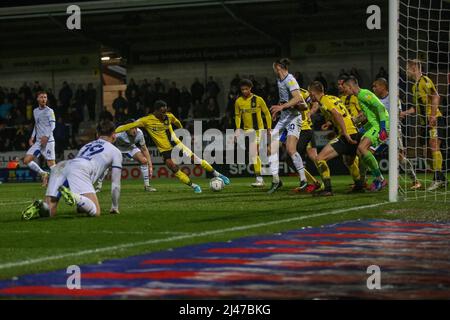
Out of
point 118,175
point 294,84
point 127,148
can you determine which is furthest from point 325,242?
point 127,148

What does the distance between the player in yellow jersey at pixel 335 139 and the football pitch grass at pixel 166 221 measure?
1.73 ft

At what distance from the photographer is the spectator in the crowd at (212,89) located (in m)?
32.0

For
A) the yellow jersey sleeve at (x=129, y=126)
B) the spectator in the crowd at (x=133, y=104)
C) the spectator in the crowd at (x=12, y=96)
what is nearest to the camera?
the yellow jersey sleeve at (x=129, y=126)

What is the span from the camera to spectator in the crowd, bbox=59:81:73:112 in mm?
34062

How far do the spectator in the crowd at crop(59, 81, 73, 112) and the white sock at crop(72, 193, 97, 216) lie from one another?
910 inches

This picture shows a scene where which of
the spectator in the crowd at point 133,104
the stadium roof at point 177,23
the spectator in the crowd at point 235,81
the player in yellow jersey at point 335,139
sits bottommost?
the player in yellow jersey at point 335,139

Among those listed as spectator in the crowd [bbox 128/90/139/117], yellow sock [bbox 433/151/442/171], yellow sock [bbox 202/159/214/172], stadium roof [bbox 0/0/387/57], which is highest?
stadium roof [bbox 0/0/387/57]

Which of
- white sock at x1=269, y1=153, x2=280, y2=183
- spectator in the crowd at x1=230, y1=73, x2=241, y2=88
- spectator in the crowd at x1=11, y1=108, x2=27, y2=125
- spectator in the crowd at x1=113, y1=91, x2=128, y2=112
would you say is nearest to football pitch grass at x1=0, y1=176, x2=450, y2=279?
white sock at x1=269, y1=153, x2=280, y2=183

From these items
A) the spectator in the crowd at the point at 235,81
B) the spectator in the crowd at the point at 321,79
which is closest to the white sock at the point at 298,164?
the spectator in the crowd at the point at 321,79

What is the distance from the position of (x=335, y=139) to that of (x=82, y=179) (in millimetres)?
5314

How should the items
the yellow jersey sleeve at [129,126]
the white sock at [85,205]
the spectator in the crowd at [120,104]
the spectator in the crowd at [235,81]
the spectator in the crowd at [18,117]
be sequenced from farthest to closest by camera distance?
the spectator in the crowd at [18,117], the spectator in the crowd at [120,104], the spectator in the crowd at [235,81], the yellow jersey sleeve at [129,126], the white sock at [85,205]

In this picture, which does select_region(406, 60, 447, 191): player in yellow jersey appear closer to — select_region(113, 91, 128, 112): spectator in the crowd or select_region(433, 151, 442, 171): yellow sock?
select_region(433, 151, 442, 171): yellow sock

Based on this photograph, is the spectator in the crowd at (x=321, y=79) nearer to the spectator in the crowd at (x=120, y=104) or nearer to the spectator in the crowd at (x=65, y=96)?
the spectator in the crowd at (x=120, y=104)
